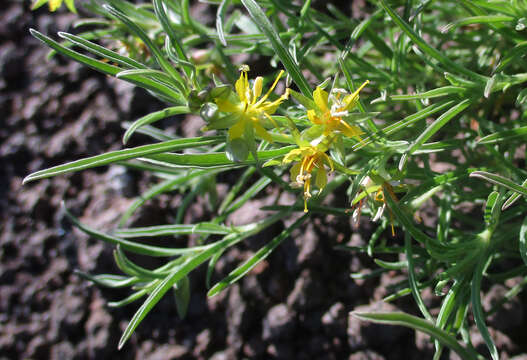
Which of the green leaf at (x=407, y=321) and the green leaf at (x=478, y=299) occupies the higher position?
the green leaf at (x=407, y=321)

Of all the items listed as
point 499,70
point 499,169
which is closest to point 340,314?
point 499,169

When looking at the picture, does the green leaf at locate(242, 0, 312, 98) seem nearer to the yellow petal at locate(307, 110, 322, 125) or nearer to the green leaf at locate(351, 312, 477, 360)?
the yellow petal at locate(307, 110, 322, 125)

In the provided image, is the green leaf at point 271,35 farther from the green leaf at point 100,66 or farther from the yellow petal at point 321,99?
the green leaf at point 100,66

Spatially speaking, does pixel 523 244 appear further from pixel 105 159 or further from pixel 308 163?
pixel 105 159

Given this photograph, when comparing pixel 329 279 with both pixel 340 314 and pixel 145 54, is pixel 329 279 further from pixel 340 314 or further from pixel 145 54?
pixel 145 54

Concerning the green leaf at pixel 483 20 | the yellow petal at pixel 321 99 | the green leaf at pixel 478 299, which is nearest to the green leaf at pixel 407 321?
the green leaf at pixel 478 299
